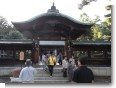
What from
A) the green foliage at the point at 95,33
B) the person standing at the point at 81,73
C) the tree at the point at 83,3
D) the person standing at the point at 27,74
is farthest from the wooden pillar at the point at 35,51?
the person standing at the point at 81,73

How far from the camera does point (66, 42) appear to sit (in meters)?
13.6

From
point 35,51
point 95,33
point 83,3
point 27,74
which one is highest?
A: point 83,3

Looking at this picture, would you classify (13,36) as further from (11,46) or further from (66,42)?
(66,42)

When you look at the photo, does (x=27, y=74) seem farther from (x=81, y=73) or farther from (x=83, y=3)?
(x=83, y=3)

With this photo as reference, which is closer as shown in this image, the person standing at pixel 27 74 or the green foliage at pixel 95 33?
the person standing at pixel 27 74

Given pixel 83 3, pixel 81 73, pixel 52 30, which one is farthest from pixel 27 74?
pixel 52 30

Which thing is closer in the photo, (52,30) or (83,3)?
(83,3)

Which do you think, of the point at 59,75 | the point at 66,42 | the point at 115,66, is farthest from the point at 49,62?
the point at 115,66

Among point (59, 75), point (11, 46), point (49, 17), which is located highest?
point (49, 17)

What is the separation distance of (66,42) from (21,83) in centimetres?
809

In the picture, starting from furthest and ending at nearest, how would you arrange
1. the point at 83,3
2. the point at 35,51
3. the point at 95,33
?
the point at 35,51
the point at 95,33
the point at 83,3

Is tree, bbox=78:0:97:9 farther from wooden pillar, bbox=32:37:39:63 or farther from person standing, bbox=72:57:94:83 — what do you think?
wooden pillar, bbox=32:37:39:63

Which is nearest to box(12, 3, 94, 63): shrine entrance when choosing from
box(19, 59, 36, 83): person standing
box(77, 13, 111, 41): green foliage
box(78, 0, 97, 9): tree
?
box(77, 13, 111, 41): green foliage

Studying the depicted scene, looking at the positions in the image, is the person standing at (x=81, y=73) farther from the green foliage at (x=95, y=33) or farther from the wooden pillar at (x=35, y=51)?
the wooden pillar at (x=35, y=51)
